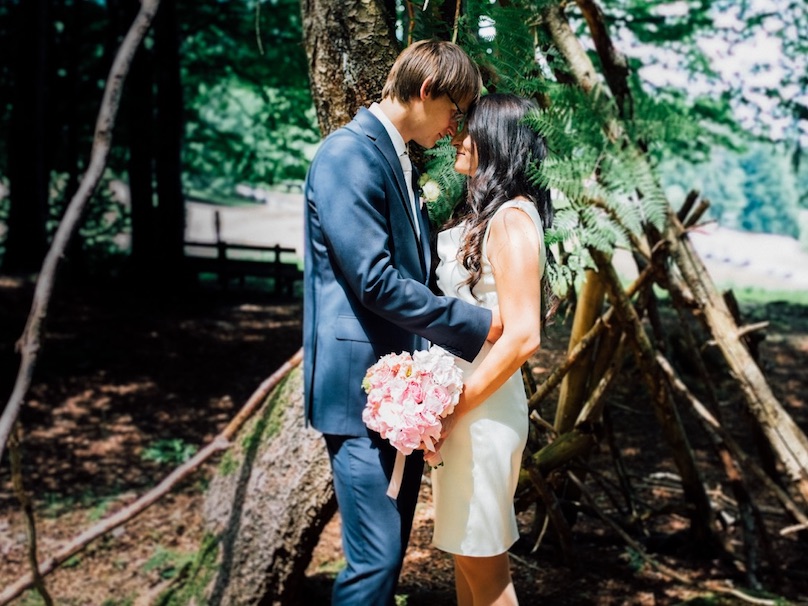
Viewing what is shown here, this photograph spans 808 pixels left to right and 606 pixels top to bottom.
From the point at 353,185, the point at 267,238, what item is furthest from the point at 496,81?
the point at 267,238

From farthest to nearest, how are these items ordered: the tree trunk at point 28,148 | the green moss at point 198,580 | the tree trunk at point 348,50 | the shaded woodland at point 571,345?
the tree trunk at point 28,148
the green moss at point 198,580
the tree trunk at point 348,50
the shaded woodland at point 571,345

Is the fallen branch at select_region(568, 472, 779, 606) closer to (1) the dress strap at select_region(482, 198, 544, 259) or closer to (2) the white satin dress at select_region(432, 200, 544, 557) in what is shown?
(2) the white satin dress at select_region(432, 200, 544, 557)

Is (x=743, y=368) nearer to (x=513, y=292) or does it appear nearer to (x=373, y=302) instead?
(x=513, y=292)

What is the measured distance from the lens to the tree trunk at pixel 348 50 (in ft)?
10.4

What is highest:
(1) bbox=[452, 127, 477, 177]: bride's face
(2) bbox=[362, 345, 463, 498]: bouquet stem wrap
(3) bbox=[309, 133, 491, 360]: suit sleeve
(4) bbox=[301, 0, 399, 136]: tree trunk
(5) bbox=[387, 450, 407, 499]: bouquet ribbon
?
(4) bbox=[301, 0, 399, 136]: tree trunk

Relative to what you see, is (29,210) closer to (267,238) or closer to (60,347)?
(60,347)

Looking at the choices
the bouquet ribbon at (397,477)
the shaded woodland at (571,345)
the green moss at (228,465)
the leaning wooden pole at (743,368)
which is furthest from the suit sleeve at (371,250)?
the green moss at (228,465)

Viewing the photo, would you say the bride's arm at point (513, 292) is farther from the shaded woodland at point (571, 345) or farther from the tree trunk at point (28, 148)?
the tree trunk at point (28, 148)

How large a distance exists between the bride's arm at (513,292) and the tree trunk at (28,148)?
11.9 meters

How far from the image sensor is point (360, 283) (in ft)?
7.66

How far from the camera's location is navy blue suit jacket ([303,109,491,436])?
2.35 metres

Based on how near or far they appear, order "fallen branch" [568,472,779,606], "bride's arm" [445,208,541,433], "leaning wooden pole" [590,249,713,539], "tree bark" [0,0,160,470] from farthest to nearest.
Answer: "leaning wooden pole" [590,249,713,539], "fallen branch" [568,472,779,606], "tree bark" [0,0,160,470], "bride's arm" [445,208,541,433]

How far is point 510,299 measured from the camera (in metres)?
2.43

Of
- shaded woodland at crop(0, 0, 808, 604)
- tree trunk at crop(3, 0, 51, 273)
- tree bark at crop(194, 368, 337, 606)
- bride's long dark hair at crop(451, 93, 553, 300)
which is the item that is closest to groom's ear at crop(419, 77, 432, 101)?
bride's long dark hair at crop(451, 93, 553, 300)
